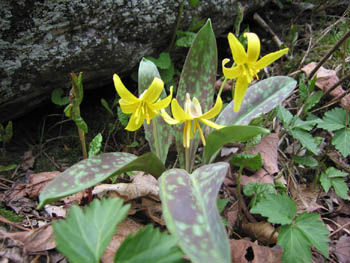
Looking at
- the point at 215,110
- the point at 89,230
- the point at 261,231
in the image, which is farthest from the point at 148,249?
the point at 261,231

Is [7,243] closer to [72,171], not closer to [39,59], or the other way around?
[72,171]

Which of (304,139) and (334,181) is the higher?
(304,139)

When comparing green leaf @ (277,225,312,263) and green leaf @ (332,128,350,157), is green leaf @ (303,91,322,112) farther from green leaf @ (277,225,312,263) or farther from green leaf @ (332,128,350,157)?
green leaf @ (277,225,312,263)

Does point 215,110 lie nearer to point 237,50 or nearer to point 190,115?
point 190,115

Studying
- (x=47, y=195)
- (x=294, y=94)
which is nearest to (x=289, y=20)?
(x=294, y=94)

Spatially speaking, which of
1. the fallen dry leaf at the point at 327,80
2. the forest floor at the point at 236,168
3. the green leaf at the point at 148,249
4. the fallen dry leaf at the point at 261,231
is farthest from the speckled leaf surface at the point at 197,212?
the fallen dry leaf at the point at 327,80

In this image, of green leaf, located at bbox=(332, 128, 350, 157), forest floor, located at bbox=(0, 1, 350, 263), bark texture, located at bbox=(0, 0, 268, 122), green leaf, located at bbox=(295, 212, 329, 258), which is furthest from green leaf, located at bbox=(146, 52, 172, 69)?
green leaf, located at bbox=(295, 212, 329, 258)
